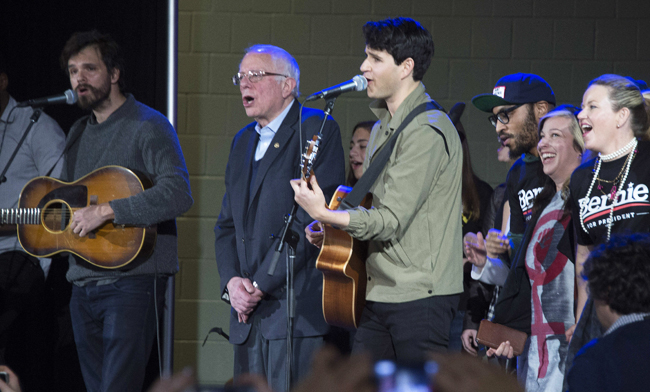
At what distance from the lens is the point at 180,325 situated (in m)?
4.44

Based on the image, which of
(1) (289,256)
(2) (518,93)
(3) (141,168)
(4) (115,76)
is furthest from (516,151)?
(4) (115,76)

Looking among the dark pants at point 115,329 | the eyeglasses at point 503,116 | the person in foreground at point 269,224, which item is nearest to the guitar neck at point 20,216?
the dark pants at point 115,329

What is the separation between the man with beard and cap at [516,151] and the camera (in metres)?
2.93

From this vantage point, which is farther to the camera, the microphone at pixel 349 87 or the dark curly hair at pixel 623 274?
the microphone at pixel 349 87

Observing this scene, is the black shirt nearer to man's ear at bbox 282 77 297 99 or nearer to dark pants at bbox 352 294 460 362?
dark pants at bbox 352 294 460 362

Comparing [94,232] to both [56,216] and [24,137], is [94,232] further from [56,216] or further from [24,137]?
[24,137]

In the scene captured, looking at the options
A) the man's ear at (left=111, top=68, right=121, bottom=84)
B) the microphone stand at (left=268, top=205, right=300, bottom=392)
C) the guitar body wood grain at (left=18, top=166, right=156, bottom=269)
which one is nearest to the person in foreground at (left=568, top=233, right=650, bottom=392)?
the microphone stand at (left=268, top=205, right=300, bottom=392)

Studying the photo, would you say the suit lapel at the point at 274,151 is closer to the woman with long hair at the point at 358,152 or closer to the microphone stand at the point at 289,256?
the microphone stand at the point at 289,256

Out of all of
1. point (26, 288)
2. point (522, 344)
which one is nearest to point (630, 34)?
point (522, 344)

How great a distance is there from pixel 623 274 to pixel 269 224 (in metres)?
1.42

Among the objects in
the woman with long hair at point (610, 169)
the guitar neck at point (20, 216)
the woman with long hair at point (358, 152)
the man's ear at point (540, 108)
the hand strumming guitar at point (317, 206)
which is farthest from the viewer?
the woman with long hair at point (358, 152)

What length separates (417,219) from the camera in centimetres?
220

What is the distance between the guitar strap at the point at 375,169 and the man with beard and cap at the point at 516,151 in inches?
32.2

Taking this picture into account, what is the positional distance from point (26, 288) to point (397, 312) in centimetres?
211
